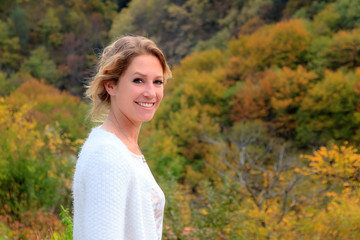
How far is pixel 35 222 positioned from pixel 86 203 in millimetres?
4300

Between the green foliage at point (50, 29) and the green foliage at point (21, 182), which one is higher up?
the green foliage at point (21, 182)

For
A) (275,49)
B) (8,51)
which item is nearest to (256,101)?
(275,49)

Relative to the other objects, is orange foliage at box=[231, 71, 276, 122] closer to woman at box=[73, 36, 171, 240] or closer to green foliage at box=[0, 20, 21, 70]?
woman at box=[73, 36, 171, 240]

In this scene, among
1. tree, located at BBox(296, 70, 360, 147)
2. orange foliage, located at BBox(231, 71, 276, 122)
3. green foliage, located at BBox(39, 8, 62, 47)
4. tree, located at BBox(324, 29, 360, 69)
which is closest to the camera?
tree, located at BBox(296, 70, 360, 147)

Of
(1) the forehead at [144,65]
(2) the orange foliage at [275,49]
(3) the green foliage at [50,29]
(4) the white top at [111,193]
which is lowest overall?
(3) the green foliage at [50,29]

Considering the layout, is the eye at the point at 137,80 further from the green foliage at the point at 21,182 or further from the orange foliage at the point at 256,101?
the orange foliage at the point at 256,101

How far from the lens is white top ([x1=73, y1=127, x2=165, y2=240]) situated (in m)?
0.97

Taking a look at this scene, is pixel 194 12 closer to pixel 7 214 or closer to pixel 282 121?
pixel 282 121


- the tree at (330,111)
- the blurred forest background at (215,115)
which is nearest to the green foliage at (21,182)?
the blurred forest background at (215,115)

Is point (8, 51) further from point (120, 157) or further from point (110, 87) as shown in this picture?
point (120, 157)

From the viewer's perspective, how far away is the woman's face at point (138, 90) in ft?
3.87

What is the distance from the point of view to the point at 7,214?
4.97 metres

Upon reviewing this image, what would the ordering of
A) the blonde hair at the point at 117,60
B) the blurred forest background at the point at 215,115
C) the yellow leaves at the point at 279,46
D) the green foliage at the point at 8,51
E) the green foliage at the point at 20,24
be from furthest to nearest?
the green foliage at the point at 20,24
the green foliage at the point at 8,51
the yellow leaves at the point at 279,46
the blurred forest background at the point at 215,115
the blonde hair at the point at 117,60

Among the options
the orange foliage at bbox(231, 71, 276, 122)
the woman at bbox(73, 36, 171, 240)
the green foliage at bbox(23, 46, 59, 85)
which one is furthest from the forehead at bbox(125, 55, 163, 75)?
the green foliage at bbox(23, 46, 59, 85)
